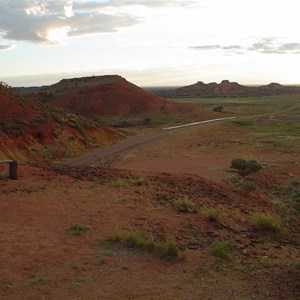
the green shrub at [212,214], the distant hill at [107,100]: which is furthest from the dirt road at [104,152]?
the distant hill at [107,100]

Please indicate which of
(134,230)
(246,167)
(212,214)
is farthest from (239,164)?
(134,230)

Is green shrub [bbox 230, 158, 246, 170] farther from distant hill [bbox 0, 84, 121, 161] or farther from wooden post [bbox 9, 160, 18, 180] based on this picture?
distant hill [bbox 0, 84, 121, 161]

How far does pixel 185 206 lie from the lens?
1380cm

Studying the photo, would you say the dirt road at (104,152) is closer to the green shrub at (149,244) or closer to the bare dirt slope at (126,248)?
the bare dirt slope at (126,248)

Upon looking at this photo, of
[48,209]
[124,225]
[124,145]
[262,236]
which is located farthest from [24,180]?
[124,145]

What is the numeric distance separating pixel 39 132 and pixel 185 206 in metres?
21.5

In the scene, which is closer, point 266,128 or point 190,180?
point 190,180

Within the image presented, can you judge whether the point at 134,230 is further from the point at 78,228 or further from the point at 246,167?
the point at 246,167

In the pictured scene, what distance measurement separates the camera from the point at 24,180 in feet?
53.3

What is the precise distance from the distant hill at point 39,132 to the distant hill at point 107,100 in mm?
24623

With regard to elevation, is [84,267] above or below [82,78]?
below

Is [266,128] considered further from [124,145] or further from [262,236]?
[262,236]

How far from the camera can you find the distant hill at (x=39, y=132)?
2972 cm

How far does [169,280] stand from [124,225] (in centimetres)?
339
